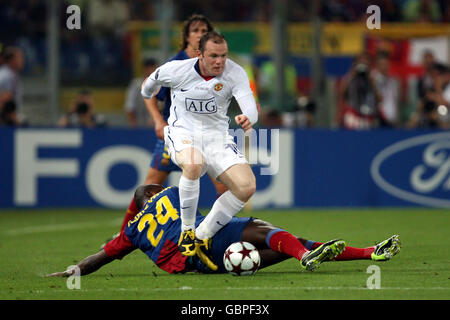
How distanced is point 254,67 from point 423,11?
153 inches

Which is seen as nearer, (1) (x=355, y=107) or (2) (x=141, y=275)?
(2) (x=141, y=275)

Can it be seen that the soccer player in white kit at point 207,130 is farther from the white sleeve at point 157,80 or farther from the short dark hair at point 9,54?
the short dark hair at point 9,54

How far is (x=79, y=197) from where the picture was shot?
593 inches

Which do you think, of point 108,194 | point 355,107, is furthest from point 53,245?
point 355,107

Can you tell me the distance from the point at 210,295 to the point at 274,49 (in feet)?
35.5

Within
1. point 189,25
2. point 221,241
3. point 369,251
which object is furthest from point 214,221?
point 189,25

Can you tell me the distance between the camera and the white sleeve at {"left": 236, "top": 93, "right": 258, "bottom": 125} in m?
8.09

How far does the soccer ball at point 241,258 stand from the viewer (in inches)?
288

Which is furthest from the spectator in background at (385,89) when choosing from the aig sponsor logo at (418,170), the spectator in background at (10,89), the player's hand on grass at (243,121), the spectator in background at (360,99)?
the player's hand on grass at (243,121)

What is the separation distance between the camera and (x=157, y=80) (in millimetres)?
8805

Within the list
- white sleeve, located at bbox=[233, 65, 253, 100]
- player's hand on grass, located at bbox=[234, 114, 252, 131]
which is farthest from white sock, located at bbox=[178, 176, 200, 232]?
white sleeve, located at bbox=[233, 65, 253, 100]

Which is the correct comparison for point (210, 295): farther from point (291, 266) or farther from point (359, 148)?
point (359, 148)

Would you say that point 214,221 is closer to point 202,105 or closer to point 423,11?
point 202,105
